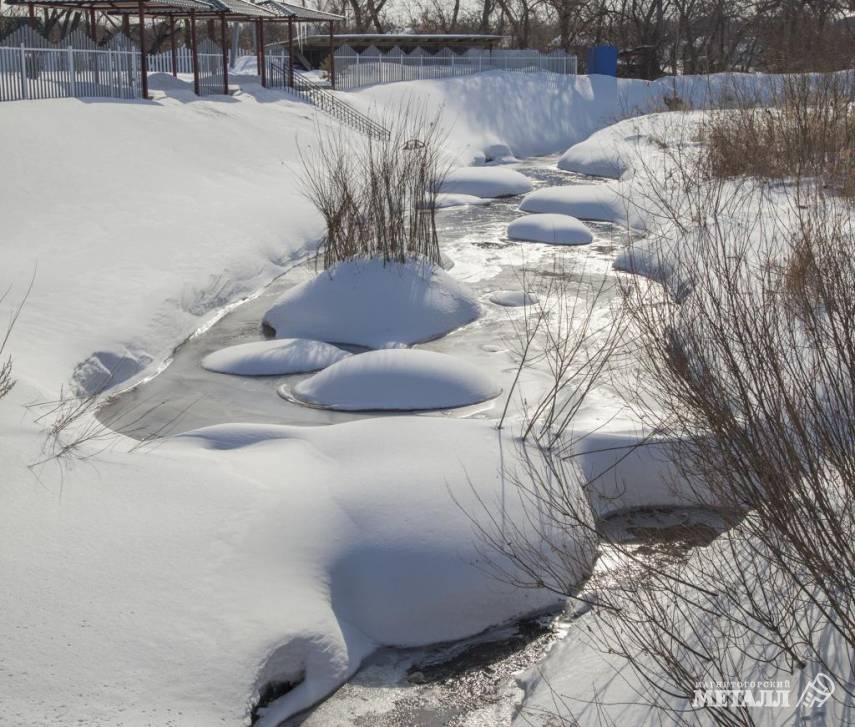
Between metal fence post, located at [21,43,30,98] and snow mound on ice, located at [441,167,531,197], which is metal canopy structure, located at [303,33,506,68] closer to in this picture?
snow mound on ice, located at [441,167,531,197]

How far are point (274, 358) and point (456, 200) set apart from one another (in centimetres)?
974

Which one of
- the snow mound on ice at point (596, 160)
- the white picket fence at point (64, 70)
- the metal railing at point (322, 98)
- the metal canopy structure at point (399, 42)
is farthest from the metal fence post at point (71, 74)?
the metal canopy structure at point (399, 42)

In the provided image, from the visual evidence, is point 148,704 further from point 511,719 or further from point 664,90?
point 664,90

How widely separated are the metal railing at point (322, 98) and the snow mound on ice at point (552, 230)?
9.33 metres

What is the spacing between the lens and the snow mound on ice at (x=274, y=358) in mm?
8805

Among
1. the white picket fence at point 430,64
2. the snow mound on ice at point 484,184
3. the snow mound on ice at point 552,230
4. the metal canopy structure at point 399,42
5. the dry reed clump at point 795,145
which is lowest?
the snow mound on ice at point 552,230

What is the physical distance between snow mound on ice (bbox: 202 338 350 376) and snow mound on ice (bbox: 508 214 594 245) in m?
5.71

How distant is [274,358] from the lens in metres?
8.89

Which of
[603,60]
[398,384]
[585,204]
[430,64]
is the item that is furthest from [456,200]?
[603,60]

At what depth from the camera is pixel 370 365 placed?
807cm

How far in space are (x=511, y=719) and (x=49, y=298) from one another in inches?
250

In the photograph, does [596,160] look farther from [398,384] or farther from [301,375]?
[398,384]

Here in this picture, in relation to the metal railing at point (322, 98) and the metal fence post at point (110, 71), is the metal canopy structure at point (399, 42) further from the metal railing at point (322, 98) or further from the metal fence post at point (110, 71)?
the metal fence post at point (110, 71)

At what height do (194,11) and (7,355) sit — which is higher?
(194,11)
